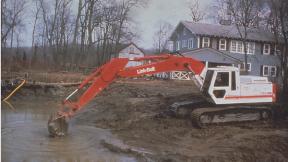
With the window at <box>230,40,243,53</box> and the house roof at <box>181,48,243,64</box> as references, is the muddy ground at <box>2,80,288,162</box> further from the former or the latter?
the window at <box>230,40,243,53</box>

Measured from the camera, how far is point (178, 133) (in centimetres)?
1061

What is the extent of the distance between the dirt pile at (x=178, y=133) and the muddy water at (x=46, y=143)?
0.70 meters

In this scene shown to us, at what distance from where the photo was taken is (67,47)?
57.5 ft

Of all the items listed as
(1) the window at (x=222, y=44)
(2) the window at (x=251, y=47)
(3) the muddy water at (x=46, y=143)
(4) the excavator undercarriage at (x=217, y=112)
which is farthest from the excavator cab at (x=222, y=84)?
(2) the window at (x=251, y=47)

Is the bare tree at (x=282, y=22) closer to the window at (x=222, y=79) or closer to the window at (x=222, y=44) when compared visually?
the window at (x=222, y=79)

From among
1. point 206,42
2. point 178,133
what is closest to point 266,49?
point 206,42

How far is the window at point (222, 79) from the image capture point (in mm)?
10481

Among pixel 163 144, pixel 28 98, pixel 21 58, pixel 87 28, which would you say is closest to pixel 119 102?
→ pixel 87 28

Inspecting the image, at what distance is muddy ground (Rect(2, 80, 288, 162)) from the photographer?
8.39m

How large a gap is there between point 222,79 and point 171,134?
1895 mm

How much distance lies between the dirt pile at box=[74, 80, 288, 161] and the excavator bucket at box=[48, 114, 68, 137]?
153cm

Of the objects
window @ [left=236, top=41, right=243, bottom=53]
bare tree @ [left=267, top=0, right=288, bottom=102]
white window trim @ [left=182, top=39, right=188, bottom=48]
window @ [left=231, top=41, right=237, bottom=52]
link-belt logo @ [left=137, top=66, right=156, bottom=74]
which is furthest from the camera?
window @ [left=236, top=41, right=243, bottom=53]

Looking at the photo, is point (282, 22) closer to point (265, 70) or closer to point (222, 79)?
point (222, 79)

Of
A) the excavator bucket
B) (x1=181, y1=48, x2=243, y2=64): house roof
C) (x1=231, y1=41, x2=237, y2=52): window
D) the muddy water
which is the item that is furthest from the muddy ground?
(x1=231, y1=41, x2=237, y2=52): window
